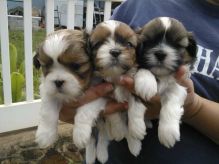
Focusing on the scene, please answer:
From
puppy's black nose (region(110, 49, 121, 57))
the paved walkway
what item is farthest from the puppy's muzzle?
the paved walkway

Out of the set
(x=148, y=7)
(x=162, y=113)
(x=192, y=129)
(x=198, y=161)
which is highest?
(x=148, y=7)

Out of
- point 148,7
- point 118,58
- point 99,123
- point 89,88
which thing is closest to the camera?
point 118,58

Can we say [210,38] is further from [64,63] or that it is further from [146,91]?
[64,63]

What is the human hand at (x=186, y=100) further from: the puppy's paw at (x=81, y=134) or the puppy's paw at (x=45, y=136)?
the puppy's paw at (x=45, y=136)

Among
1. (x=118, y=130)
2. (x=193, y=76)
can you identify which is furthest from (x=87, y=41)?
(x=193, y=76)

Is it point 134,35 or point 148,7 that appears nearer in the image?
point 134,35

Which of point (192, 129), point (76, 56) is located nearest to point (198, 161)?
point (192, 129)

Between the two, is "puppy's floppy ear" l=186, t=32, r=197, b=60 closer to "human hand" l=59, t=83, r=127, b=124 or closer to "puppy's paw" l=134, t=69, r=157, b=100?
Result: "puppy's paw" l=134, t=69, r=157, b=100

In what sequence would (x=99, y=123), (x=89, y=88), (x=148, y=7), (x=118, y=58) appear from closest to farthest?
(x=118, y=58), (x=89, y=88), (x=99, y=123), (x=148, y=7)
